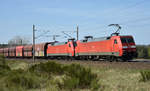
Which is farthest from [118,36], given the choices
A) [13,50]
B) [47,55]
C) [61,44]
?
[13,50]

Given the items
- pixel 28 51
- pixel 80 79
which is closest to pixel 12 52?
pixel 28 51

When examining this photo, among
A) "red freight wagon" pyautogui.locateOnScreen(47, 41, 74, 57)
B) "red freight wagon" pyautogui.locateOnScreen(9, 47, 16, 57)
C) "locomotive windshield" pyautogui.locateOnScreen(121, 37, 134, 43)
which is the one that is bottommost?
"red freight wagon" pyautogui.locateOnScreen(9, 47, 16, 57)

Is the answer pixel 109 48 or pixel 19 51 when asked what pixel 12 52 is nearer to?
pixel 19 51

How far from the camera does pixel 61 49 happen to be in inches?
1565

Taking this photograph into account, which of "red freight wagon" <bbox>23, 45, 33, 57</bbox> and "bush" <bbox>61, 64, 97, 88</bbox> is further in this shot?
"red freight wagon" <bbox>23, 45, 33, 57</bbox>

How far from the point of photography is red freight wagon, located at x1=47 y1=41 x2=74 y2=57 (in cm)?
3720

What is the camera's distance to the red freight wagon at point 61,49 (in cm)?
3720

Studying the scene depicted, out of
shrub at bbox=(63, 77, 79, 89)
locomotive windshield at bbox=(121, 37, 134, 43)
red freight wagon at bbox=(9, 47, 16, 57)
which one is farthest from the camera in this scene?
red freight wagon at bbox=(9, 47, 16, 57)

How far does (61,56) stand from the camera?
134ft

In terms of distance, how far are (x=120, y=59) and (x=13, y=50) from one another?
45441mm

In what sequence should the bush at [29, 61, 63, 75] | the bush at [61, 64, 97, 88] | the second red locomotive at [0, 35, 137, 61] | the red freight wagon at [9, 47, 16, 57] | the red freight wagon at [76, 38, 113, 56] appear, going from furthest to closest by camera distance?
the red freight wagon at [9, 47, 16, 57]
the red freight wagon at [76, 38, 113, 56]
the second red locomotive at [0, 35, 137, 61]
the bush at [29, 61, 63, 75]
the bush at [61, 64, 97, 88]

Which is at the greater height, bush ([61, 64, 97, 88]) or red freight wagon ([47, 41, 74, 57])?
red freight wagon ([47, 41, 74, 57])

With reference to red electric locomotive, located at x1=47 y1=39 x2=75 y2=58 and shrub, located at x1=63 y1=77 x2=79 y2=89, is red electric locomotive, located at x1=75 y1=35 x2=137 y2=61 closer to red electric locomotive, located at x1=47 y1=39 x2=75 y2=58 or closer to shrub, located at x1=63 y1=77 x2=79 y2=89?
red electric locomotive, located at x1=47 y1=39 x2=75 y2=58

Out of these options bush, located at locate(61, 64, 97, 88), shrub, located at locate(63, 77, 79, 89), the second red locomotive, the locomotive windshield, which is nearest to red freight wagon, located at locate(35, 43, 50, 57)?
the second red locomotive
